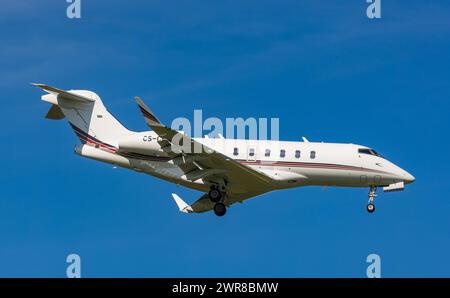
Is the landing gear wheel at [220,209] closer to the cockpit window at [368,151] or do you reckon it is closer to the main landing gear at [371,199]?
the main landing gear at [371,199]

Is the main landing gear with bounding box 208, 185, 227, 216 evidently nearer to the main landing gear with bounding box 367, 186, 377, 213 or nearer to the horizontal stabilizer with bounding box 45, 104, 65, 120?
the main landing gear with bounding box 367, 186, 377, 213

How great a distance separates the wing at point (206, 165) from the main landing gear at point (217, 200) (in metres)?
0.41

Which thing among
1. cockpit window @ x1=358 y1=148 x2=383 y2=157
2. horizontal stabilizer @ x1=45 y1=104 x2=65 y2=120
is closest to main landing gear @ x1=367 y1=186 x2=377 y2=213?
cockpit window @ x1=358 y1=148 x2=383 y2=157

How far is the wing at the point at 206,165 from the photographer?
40562 millimetres

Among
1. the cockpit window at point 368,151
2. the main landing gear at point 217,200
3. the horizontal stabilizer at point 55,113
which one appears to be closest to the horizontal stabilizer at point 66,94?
the horizontal stabilizer at point 55,113

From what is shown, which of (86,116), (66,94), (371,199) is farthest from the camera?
(86,116)

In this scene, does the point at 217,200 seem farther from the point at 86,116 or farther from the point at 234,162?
the point at 86,116

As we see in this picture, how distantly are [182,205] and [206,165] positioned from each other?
4.85 m

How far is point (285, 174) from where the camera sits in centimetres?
4378

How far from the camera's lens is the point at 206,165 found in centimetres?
4288

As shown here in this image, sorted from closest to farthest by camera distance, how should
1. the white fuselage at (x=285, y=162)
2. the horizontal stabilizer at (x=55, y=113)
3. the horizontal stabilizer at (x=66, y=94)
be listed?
the white fuselage at (x=285, y=162) < the horizontal stabilizer at (x=66, y=94) < the horizontal stabilizer at (x=55, y=113)

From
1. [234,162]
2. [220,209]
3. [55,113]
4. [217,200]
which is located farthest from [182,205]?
[55,113]

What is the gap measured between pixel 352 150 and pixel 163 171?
8.62 metres

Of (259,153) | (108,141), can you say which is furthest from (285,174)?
(108,141)
